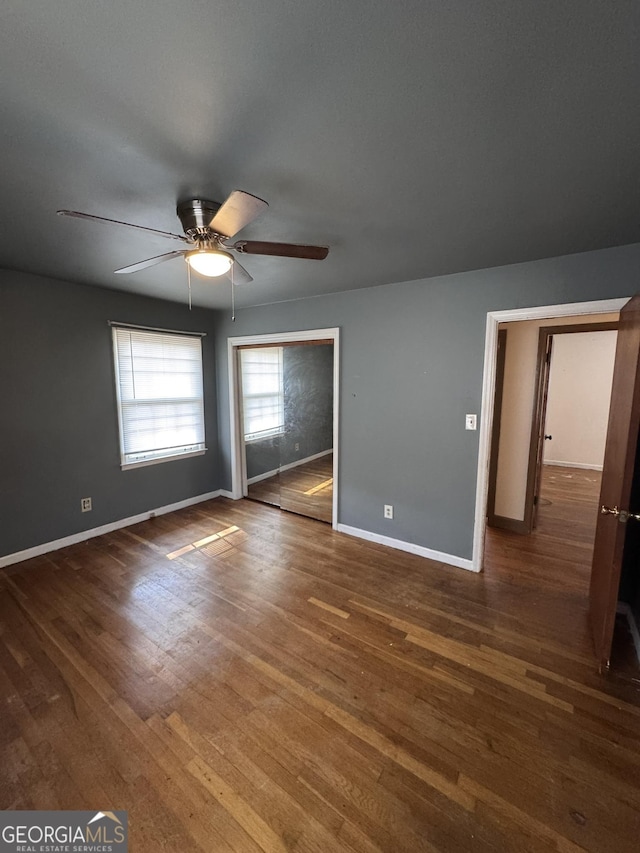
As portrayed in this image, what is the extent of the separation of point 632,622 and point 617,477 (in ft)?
3.71

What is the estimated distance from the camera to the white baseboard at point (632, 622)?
2.02m

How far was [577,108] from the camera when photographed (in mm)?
1050

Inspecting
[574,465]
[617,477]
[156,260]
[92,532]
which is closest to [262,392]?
[92,532]

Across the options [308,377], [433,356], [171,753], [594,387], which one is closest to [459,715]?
[171,753]

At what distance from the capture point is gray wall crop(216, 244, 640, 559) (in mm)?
2457

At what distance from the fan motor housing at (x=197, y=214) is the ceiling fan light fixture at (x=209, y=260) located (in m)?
Answer: 0.09

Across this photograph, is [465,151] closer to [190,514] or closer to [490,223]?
[490,223]

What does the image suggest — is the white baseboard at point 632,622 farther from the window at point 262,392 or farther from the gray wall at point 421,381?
the window at point 262,392

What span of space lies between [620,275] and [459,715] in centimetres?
265

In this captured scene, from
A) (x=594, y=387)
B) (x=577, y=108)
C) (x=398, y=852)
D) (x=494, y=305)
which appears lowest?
(x=398, y=852)

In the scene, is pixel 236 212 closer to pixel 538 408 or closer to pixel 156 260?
pixel 156 260

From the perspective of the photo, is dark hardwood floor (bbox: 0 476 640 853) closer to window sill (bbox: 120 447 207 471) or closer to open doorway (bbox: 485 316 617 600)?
open doorway (bbox: 485 316 617 600)

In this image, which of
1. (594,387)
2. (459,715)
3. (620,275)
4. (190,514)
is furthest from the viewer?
(594,387)

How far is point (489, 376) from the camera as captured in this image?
2627 mm
